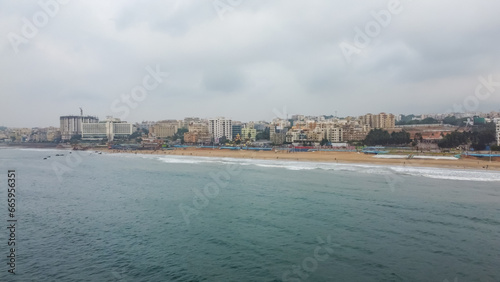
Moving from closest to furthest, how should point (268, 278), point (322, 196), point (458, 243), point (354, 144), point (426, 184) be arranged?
1. point (268, 278)
2. point (458, 243)
3. point (322, 196)
4. point (426, 184)
5. point (354, 144)

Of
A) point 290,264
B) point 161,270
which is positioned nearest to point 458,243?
point 290,264

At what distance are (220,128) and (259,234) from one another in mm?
113967

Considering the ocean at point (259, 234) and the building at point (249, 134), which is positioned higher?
the building at point (249, 134)

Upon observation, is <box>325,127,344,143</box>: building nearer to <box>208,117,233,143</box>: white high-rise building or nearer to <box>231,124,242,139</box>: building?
<box>208,117,233,143</box>: white high-rise building

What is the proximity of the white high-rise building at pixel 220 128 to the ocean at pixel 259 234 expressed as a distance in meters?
101

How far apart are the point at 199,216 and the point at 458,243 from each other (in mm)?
12117

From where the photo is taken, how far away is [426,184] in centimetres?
2742

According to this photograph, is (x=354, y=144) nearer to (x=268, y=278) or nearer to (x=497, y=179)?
(x=497, y=179)

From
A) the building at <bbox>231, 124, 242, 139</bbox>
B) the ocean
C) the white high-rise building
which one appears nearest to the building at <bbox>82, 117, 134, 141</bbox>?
the white high-rise building

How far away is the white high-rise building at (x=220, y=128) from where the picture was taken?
128 metres

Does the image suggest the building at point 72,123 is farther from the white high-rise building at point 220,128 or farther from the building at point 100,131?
the white high-rise building at point 220,128

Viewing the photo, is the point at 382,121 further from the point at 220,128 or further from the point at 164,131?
the point at 164,131

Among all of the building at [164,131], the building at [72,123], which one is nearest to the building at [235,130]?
the building at [164,131]

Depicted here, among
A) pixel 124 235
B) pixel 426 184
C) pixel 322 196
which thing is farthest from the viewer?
pixel 426 184
